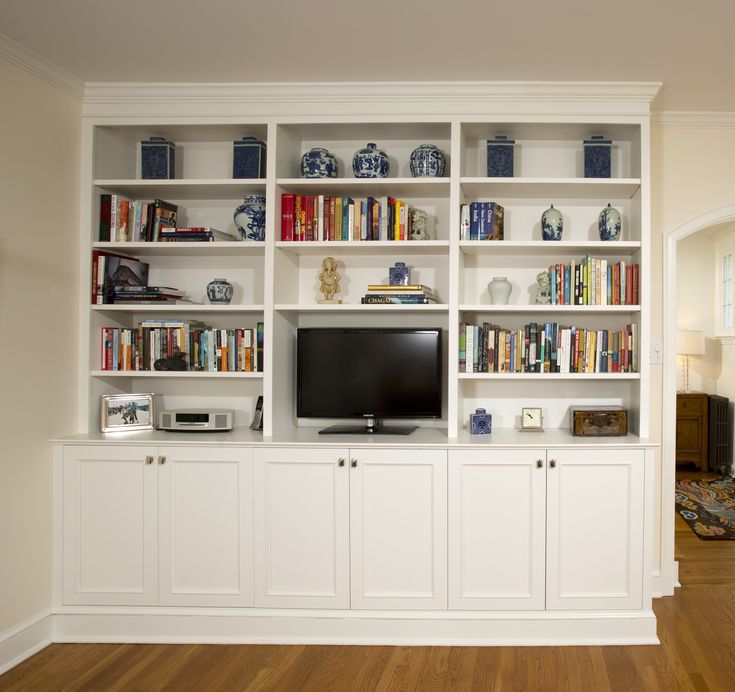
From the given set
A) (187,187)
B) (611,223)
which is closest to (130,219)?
(187,187)

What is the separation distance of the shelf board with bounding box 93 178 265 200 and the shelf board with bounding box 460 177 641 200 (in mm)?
1103

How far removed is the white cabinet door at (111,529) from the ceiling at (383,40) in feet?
5.98

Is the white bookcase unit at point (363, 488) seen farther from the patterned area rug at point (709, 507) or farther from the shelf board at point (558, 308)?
the patterned area rug at point (709, 507)

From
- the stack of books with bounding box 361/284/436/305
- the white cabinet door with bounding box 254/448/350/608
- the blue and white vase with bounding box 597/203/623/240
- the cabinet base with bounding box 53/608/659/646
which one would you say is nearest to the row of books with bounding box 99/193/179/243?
the stack of books with bounding box 361/284/436/305

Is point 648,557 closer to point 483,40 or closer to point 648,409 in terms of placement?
point 648,409

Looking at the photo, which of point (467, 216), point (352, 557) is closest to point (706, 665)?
point (352, 557)

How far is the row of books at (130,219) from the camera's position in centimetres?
347

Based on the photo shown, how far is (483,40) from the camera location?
9.30ft

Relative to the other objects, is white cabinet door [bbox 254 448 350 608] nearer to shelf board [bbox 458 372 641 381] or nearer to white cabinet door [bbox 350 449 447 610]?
white cabinet door [bbox 350 449 447 610]

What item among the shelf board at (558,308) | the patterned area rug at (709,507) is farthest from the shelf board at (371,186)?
the patterned area rug at (709,507)

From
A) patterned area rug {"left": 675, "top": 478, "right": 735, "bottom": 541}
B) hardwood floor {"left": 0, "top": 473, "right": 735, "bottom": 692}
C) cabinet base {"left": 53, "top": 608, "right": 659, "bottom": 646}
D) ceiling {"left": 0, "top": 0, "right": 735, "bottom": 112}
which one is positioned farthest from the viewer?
patterned area rug {"left": 675, "top": 478, "right": 735, "bottom": 541}

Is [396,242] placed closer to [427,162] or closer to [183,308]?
[427,162]

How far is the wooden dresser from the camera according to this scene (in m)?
7.34

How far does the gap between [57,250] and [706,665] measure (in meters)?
3.52
